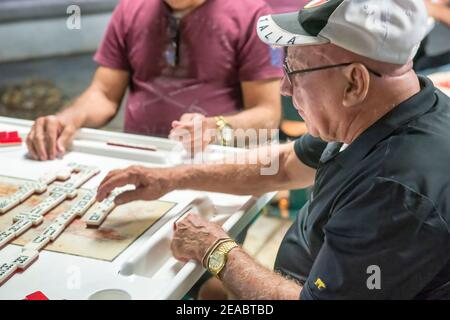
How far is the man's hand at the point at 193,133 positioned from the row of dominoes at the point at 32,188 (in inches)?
12.4

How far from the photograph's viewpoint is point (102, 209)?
1.20 meters

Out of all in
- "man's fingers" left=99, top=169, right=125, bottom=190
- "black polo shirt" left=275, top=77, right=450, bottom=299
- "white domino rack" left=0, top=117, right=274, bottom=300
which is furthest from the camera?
"man's fingers" left=99, top=169, right=125, bottom=190

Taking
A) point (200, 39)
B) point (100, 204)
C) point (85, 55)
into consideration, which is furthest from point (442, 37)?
point (100, 204)

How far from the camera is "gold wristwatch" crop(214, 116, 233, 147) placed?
1553 mm

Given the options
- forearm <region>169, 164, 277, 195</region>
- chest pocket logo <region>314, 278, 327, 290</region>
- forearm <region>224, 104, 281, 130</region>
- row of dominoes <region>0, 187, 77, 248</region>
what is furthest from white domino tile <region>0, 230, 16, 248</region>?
forearm <region>224, 104, 281, 130</region>

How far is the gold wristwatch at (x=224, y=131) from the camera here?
155 cm

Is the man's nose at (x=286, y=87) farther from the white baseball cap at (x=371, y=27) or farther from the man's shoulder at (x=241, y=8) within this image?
the man's shoulder at (x=241, y=8)

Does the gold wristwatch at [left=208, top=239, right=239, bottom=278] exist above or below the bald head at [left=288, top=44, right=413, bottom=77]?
below

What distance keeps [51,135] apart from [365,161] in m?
0.92

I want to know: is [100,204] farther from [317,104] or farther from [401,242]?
[401,242]

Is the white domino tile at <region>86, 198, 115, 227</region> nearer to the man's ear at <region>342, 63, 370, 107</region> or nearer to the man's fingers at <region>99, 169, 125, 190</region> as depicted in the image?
the man's fingers at <region>99, 169, 125, 190</region>

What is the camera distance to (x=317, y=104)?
1.00 m

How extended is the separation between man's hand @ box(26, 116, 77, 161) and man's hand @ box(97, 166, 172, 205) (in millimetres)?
277

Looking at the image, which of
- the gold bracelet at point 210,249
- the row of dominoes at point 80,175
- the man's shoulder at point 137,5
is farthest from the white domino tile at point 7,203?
the man's shoulder at point 137,5
